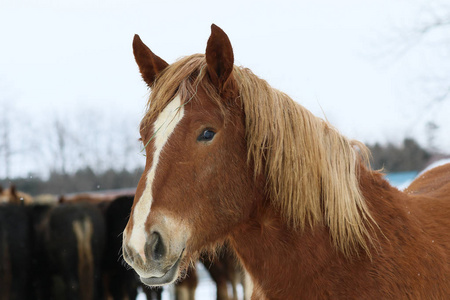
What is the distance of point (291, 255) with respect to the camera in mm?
2076

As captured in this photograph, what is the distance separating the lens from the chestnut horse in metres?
1.98

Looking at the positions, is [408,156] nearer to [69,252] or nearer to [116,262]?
[116,262]

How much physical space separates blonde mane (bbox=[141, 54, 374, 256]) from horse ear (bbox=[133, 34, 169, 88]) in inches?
7.5

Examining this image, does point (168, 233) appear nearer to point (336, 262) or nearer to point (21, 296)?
point (336, 262)

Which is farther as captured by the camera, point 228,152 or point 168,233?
point 228,152

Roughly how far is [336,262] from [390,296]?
0.94ft

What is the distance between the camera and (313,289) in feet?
6.63

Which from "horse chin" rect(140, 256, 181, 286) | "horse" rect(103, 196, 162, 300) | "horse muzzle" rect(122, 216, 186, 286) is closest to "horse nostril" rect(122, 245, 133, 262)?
"horse muzzle" rect(122, 216, 186, 286)

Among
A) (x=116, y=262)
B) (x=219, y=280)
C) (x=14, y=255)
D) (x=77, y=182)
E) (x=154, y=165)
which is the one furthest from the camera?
(x=77, y=182)

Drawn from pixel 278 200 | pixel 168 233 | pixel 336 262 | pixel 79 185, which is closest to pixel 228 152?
pixel 278 200

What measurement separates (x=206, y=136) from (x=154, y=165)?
29 cm

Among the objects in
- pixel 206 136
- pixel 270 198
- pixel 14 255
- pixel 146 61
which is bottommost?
pixel 14 255

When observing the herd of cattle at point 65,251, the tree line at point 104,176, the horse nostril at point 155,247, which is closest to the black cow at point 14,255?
the herd of cattle at point 65,251

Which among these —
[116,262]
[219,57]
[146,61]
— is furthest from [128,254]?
[116,262]
